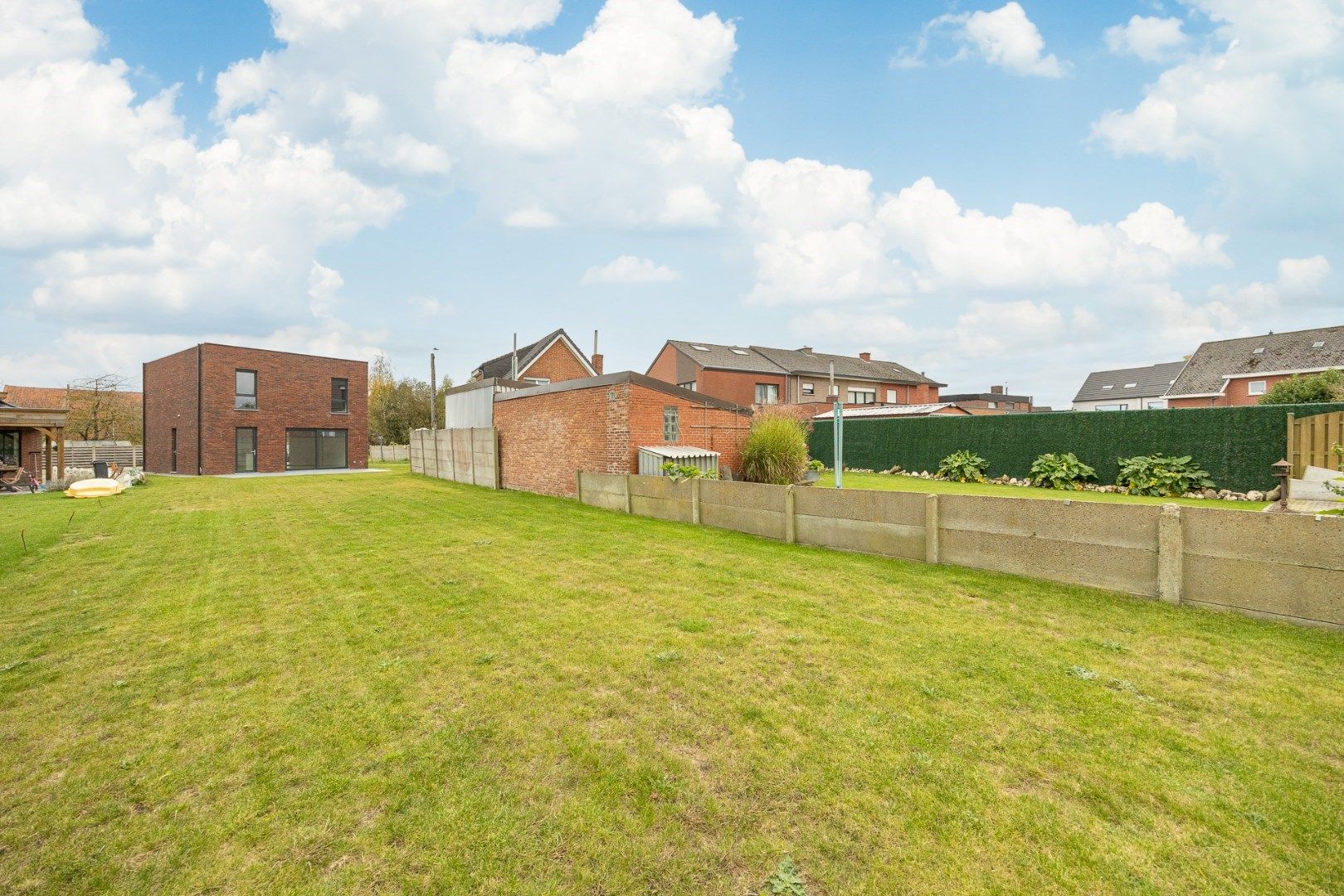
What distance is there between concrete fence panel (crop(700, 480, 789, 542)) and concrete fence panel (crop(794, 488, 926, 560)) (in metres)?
0.38

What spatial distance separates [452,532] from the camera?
9914 millimetres

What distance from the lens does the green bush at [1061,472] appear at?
16234mm

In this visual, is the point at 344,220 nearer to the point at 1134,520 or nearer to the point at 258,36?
the point at 258,36

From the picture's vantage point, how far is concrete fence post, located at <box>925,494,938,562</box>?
7.04m

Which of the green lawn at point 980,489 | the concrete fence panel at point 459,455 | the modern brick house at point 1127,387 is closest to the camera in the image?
the green lawn at point 980,489

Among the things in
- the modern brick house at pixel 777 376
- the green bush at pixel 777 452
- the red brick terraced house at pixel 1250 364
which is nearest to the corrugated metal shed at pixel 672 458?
the green bush at pixel 777 452

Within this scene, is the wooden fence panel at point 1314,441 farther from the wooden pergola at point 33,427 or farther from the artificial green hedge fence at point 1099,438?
the wooden pergola at point 33,427

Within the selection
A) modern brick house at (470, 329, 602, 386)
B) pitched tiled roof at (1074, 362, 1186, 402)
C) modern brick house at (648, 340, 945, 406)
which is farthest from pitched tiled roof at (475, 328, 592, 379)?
pitched tiled roof at (1074, 362, 1186, 402)

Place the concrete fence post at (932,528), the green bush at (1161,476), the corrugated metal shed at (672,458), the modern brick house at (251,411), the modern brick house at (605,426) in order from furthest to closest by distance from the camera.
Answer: the modern brick house at (251,411) → the green bush at (1161,476) → the modern brick house at (605,426) → the corrugated metal shed at (672,458) → the concrete fence post at (932,528)

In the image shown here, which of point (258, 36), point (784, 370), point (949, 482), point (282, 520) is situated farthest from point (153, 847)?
point (784, 370)

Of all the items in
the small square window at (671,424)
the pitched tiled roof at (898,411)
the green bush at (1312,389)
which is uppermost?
the green bush at (1312,389)

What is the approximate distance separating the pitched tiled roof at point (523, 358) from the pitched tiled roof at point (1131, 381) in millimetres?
48172

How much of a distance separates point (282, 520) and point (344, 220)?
806 cm

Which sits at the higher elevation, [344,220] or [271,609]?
[344,220]
